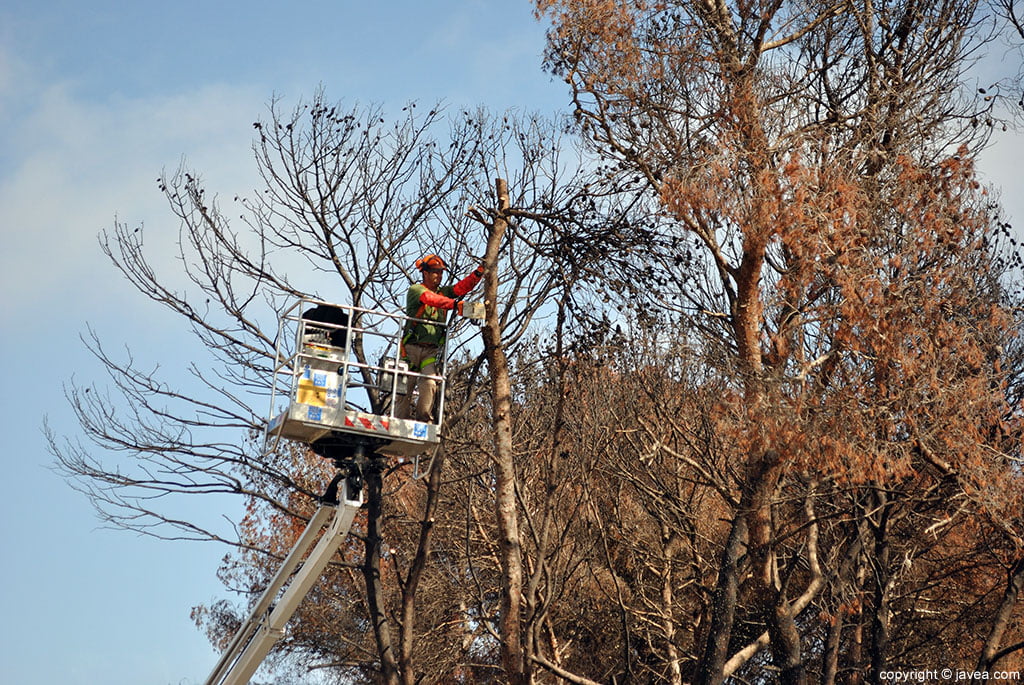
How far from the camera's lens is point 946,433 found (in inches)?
504

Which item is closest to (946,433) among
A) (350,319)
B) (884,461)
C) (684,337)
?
(884,461)

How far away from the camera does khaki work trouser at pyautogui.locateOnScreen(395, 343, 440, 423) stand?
11242 millimetres

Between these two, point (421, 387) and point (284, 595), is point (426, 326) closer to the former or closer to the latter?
point (421, 387)

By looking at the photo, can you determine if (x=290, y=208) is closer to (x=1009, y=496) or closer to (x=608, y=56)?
(x=608, y=56)

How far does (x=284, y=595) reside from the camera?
11273mm

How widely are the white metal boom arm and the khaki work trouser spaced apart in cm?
104

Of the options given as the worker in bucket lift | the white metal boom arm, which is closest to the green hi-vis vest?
the worker in bucket lift

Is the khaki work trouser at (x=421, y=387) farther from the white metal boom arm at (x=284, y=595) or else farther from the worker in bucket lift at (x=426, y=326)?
the white metal boom arm at (x=284, y=595)

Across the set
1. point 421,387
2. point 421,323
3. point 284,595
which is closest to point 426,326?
point 421,323

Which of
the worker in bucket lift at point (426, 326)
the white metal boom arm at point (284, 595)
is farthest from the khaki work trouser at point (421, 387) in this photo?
the white metal boom arm at point (284, 595)

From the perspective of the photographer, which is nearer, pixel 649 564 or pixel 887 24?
pixel 887 24

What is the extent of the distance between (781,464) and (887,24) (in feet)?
22.5

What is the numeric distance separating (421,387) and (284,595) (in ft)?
8.56

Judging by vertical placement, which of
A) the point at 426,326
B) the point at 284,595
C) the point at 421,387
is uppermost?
the point at 426,326
